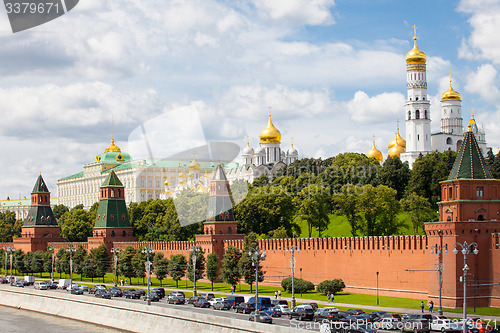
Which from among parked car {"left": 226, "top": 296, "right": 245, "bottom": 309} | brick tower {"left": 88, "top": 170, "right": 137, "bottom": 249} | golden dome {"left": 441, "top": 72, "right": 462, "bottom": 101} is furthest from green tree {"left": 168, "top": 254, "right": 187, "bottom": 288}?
golden dome {"left": 441, "top": 72, "right": 462, "bottom": 101}

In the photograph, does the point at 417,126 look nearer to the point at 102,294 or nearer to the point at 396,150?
the point at 396,150

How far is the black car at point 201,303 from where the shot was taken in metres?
53.8

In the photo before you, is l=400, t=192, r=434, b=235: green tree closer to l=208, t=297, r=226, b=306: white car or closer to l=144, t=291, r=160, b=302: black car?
l=144, t=291, r=160, b=302: black car

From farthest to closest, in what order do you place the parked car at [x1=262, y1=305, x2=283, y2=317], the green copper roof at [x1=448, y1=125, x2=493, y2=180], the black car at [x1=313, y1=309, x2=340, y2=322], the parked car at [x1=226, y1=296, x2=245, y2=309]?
the green copper roof at [x1=448, y1=125, x2=493, y2=180], the parked car at [x1=226, y1=296, x2=245, y2=309], the parked car at [x1=262, y1=305, x2=283, y2=317], the black car at [x1=313, y1=309, x2=340, y2=322]

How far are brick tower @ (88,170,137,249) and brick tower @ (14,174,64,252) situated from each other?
44.3 ft

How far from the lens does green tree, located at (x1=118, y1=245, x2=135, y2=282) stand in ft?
256

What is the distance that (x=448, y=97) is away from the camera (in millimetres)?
135875

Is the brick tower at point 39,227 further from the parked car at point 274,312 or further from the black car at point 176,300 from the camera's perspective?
the parked car at point 274,312

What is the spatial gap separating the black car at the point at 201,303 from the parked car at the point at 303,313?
867 cm

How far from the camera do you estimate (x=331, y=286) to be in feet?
199

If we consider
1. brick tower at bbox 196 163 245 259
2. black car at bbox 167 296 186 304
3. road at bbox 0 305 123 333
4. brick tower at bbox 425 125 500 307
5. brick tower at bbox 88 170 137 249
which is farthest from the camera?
brick tower at bbox 88 170 137 249

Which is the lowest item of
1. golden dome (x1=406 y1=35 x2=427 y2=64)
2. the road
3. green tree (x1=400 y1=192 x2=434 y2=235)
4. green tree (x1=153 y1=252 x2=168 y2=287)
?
the road

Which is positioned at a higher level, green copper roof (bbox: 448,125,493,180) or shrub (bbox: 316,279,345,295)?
green copper roof (bbox: 448,125,493,180)

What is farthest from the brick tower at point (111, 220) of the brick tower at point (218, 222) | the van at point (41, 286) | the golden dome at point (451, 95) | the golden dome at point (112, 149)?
the golden dome at point (112, 149)
